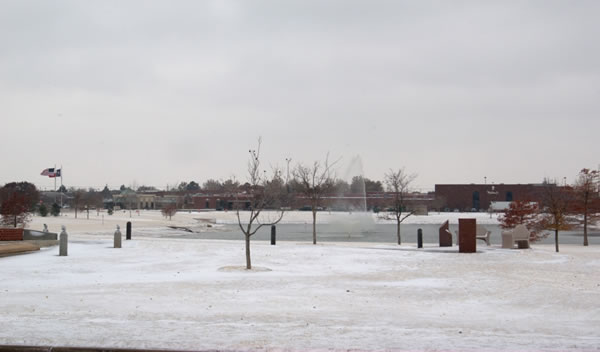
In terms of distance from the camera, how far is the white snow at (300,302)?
8.95 meters

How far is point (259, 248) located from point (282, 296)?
14.0 meters

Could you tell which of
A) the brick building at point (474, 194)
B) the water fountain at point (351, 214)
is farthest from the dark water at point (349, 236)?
the brick building at point (474, 194)

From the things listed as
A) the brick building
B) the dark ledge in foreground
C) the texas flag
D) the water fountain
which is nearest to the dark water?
the water fountain

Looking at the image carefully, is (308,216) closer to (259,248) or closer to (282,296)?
(259,248)

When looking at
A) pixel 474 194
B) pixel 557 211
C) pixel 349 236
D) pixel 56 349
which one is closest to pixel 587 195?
pixel 557 211

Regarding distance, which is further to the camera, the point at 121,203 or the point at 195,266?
the point at 121,203

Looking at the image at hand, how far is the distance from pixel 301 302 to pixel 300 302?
2cm

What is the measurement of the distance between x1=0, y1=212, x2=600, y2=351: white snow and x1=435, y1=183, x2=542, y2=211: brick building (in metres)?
111

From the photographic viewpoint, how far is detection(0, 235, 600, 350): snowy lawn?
29.4 feet

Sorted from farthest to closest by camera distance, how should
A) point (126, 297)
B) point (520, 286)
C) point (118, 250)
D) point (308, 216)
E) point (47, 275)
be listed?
point (308, 216), point (118, 250), point (47, 275), point (520, 286), point (126, 297)

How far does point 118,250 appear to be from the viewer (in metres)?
25.8

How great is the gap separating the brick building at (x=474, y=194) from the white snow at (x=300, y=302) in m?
111

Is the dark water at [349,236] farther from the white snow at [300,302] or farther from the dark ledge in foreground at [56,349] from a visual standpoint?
the dark ledge in foreground at [56,349]

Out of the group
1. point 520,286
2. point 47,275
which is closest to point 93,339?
point 47,275
